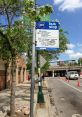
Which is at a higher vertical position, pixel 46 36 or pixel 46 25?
pixel 46 25

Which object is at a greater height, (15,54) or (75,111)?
(15,54)

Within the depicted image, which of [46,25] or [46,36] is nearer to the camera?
[46,36]

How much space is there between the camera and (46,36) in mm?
11938

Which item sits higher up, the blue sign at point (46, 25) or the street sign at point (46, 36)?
the blue sign at point (46, 25)

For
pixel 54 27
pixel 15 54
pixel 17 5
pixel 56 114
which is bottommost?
pixel 56 114

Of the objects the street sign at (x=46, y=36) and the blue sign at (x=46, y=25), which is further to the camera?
the blue sign at (x=46, y=25)

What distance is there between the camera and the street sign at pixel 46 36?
11.8 metres

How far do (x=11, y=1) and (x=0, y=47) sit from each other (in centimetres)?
288

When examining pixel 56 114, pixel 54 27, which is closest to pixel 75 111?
pixel 56 114

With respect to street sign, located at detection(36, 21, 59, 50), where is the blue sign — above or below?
above

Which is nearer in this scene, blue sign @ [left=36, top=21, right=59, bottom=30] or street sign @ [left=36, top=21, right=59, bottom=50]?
street sign @ [left=36, top=21, right=59, bottom=50]

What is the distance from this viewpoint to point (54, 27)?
12.8 metres

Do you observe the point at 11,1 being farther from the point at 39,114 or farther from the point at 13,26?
the point at 39,114

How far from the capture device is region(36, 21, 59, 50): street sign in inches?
464
